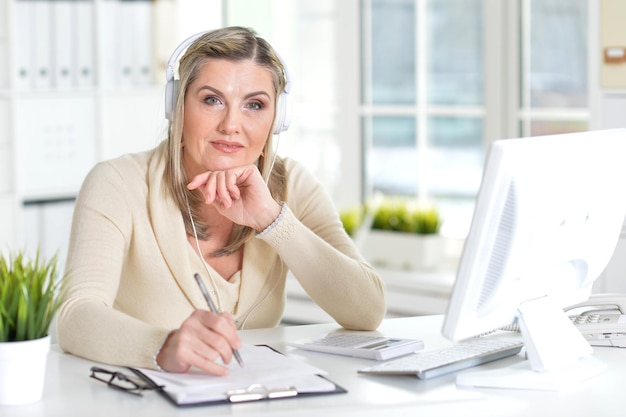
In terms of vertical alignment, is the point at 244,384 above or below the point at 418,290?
above

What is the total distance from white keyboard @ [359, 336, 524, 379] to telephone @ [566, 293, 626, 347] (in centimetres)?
14

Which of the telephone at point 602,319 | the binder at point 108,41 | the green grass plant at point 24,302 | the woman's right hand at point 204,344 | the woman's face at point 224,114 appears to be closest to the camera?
the green grass plant at point 24,302

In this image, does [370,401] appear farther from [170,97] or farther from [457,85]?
[457,85]

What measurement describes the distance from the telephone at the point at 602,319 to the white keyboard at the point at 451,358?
0.14 m

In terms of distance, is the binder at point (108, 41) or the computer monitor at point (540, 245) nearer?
the computer monitor at point (540, 245)

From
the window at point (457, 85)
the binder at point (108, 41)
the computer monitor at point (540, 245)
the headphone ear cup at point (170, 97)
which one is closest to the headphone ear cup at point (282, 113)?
the headphone ear cup at point (170, 97)

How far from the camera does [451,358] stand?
1.74 m

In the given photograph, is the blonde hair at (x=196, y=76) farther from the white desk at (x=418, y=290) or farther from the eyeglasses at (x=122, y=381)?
the white desk at (x=418, y=290)

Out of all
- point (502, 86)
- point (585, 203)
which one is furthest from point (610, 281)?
point (585, 203)

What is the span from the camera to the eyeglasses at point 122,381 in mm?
1579

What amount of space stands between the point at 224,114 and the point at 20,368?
2.66 feet

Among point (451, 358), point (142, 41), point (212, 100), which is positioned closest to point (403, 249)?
point (142, 41)

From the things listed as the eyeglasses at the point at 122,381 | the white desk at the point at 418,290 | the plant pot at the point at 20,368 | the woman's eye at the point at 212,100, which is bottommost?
the white desk at the point at 418,290

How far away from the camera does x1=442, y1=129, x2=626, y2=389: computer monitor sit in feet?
4.92
